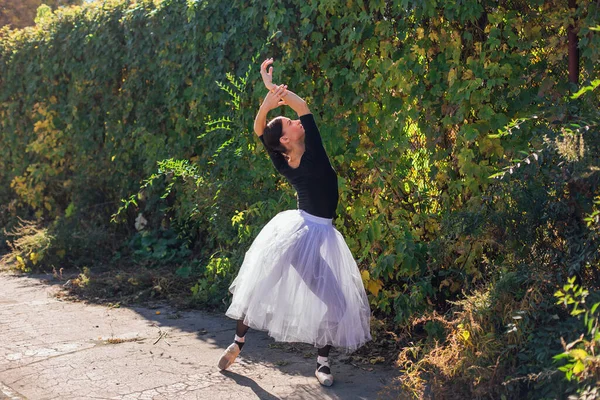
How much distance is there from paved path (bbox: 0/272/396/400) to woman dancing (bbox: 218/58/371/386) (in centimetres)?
31

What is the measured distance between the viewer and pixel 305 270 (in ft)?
16.5

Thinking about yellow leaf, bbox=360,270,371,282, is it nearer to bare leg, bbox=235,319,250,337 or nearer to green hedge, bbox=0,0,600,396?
green hedge, bbox=0,0,600,396

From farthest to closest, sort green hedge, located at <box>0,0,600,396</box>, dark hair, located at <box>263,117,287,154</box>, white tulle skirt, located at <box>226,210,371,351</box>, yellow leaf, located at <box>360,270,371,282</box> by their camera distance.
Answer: yellow leaf, located at <box>360,270,371,282</box> < dark hair, located at <box>263,117,287,154</box> < white tulle skirt, located at <box>226,210,371,351</box> < green hedge, located at <box>0,0,600,396</box>

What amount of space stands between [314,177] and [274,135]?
416 mm

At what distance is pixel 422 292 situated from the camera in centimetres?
557

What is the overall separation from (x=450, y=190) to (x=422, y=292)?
780 mm

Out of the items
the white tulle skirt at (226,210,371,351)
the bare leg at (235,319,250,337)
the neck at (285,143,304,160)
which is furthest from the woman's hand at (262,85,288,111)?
the bare leg at (235,319,250,337)

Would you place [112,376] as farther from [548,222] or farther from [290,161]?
[548,222]

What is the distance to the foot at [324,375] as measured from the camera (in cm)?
500

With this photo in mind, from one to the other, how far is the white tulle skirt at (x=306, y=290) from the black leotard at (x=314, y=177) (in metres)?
0.08

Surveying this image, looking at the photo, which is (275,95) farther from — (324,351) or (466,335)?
(466,335)

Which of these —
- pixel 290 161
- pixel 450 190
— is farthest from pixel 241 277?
pixel 450 190

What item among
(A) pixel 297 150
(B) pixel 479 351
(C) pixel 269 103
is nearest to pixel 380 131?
(A) pixel 297 150

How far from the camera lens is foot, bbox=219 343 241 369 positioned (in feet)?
17.5
